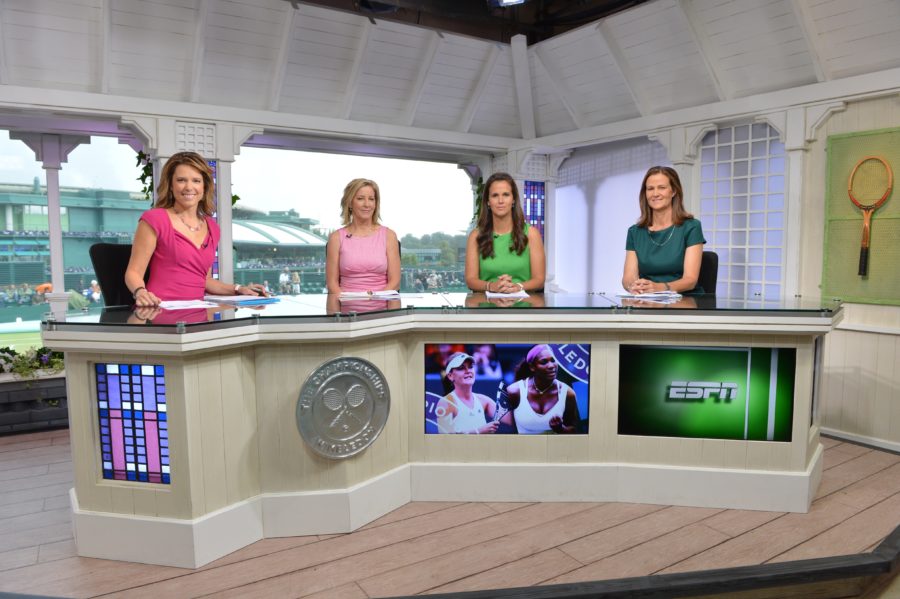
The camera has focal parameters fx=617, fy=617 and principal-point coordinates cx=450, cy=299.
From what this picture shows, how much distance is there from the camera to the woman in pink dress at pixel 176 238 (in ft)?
8.63

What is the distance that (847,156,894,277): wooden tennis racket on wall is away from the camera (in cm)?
386

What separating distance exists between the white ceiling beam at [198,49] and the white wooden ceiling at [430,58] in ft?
0.04

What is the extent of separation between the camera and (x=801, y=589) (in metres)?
2.22

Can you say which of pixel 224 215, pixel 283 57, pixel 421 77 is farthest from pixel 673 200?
pixel 224 215

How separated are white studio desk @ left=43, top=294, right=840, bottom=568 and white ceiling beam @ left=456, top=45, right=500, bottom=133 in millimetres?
3549

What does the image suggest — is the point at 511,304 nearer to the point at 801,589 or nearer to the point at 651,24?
the point at 801,589

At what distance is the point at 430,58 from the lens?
18.3 ft

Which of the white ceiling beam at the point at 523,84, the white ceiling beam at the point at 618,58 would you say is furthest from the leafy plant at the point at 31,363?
the white ceiling beam at the point at 618,58

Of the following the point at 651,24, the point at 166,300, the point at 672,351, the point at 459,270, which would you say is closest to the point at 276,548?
the point at 166,300

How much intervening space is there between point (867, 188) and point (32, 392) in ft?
18.5

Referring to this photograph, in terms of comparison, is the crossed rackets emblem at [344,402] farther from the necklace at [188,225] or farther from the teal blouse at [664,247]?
the teal blouse at [664,247]

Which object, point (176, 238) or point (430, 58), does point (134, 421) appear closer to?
point (176, 238)

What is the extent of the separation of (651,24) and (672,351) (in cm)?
326

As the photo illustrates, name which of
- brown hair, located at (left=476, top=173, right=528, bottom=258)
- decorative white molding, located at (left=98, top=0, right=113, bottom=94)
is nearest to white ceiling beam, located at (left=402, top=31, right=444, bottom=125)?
decorative white molding, located at (left=98, top=0, right=113, bottom=94)
